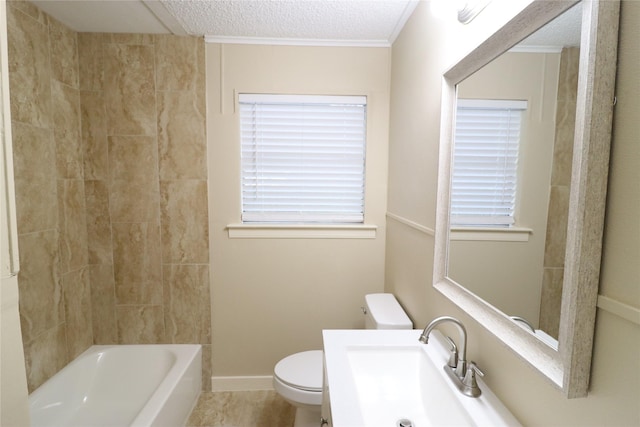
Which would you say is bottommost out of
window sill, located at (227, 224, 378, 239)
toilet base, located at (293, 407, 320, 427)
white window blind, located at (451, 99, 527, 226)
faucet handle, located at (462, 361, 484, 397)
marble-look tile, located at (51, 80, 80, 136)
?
toilet base, located at (293, 407, 320, 427)

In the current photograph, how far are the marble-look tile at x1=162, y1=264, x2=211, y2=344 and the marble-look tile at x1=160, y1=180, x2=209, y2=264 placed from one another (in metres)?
0.08

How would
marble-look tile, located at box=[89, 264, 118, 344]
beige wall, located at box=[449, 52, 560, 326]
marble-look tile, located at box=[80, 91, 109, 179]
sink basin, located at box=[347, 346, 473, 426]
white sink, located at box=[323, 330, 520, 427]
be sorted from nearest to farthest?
1. beige wall, located at box=[449, 52, 560, 326]
2. white sink, located at box=[323, 330, 520, 427]
3. sink basin, located at box=[347, 346, 473, 426]
4. marble-look tile, located at box=[80, 91, 109, 179]
5. marble-look tile, located at box=[89, 264, 118, 344]

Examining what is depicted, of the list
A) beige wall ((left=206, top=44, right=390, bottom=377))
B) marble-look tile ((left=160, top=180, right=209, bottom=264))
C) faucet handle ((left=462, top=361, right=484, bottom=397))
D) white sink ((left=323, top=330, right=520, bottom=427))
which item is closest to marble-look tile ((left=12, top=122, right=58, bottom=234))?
marble-look tile ((left=160, top=180, right=209, bottom=264))

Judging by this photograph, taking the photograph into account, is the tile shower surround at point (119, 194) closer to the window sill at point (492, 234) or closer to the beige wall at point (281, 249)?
the beige wall at point (281, 249)

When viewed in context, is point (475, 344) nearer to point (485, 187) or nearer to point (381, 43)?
point (485, 187)

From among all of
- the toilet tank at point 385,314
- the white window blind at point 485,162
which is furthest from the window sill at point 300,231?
the white window blind at point 485,162

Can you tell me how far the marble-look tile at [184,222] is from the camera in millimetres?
2100

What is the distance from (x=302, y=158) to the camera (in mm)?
2145

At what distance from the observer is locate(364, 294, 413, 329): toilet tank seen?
1496 millimetres

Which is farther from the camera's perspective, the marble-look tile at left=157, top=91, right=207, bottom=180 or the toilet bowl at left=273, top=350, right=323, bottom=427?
the marble-look tile at left=157, top=91, right=207, bottom=180

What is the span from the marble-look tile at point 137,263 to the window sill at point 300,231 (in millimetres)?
550

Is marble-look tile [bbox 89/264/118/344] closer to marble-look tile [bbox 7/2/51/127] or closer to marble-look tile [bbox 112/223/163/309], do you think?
marble-look tile [bbox 112/223/163/309]

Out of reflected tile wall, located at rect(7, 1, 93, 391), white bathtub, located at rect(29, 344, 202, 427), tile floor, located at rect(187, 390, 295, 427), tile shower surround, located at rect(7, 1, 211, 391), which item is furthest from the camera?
tile floor, located at rect(187, 390, 295, 427)

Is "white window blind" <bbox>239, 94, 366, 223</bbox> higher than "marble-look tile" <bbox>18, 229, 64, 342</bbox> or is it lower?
higher
